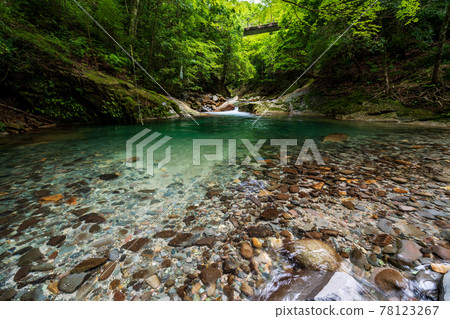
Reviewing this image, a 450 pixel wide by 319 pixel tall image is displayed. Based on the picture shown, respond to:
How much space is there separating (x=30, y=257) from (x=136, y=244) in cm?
75

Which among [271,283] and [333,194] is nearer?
[271,283]

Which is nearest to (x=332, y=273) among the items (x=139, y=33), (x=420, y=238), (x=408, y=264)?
(x=408, y=264)

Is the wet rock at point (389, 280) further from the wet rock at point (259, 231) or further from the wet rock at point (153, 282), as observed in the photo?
the wet rock at point (153, 282)

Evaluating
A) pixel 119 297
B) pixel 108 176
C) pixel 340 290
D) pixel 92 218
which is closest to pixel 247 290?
pixel 340 290

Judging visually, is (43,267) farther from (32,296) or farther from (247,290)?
(247,290)

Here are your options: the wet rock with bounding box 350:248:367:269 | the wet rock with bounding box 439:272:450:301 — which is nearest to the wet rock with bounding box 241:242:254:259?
the wet rock with bounding box 350:248:367:269

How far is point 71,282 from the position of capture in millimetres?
1123

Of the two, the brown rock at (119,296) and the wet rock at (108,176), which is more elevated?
the wet rock at (108,176)

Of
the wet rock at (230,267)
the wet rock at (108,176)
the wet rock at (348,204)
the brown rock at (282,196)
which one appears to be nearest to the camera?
the wet rock at (230,267)

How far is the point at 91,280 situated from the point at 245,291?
1.03m

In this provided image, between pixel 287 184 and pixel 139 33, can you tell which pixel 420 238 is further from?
pixel 139 33

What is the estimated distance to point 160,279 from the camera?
1.15 metres

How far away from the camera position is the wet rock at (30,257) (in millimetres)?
1255

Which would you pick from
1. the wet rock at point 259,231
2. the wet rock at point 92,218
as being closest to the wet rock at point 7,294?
the wet rock at point 92,218
